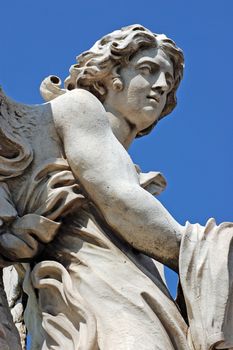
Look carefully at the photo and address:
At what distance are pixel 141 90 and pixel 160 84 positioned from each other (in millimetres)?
120

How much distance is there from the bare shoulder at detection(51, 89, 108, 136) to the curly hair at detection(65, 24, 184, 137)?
14.1 inches

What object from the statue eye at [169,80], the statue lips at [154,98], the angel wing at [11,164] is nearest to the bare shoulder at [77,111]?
the angel wing at [11,164]

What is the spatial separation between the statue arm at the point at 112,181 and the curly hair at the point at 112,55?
0.45 metres

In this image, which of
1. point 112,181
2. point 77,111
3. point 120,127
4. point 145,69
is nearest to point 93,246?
point 112,181

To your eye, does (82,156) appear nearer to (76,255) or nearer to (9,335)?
(76,255)

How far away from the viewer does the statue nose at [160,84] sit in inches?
374

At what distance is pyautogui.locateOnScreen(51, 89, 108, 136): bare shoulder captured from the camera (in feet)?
29.5

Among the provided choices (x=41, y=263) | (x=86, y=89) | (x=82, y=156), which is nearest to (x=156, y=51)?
(x=86, y=89)

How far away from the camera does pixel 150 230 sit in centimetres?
872

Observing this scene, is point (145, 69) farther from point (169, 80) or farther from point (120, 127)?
point (120, 127)

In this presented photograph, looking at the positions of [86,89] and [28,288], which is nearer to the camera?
[28,288]

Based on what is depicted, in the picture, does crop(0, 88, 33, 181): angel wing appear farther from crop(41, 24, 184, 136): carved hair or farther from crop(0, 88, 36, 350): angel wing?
crop(41, 24, 184, 136): carved hair

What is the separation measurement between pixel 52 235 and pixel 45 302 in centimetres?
36

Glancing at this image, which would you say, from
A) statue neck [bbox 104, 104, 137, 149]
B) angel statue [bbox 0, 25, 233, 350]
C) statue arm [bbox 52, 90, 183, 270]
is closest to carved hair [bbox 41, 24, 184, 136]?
statue neck [bbox 104, 104, 137, 149]
